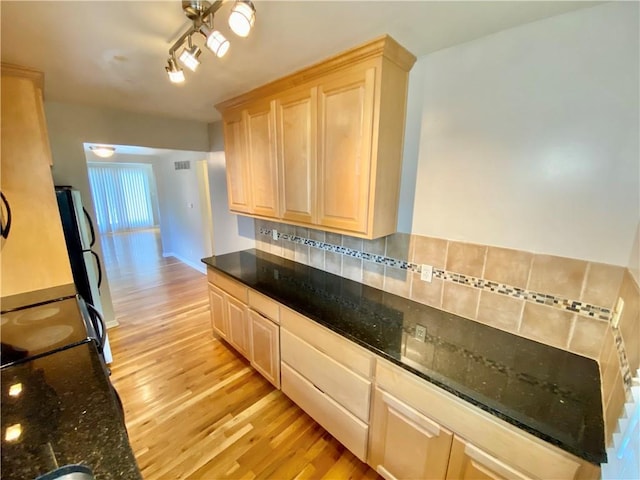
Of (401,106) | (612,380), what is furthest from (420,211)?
(612,380)

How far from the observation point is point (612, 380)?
953 mm

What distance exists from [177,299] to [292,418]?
261cm

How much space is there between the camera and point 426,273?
165 cm

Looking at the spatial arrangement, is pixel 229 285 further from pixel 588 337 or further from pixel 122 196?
pixel 122 196

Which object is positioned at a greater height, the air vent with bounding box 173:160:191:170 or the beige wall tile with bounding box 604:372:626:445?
the air vent with bounding box 173:160:191:170

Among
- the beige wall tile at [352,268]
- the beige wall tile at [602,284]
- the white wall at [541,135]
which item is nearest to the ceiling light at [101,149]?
the beige wall tile at [352,268]

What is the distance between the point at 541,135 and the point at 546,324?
0.88 meters

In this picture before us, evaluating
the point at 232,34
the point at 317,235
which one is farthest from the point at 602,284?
the point at 232,34

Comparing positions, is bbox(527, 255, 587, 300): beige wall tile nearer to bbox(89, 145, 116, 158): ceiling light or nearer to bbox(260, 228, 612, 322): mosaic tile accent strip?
bbox(260, 228, 612, 322): mosaic tile accent strip

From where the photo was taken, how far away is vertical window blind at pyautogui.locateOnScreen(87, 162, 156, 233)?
7949 mm

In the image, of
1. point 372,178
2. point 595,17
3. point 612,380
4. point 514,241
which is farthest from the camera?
point 372,178

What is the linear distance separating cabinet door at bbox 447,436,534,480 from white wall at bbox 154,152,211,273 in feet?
14.5

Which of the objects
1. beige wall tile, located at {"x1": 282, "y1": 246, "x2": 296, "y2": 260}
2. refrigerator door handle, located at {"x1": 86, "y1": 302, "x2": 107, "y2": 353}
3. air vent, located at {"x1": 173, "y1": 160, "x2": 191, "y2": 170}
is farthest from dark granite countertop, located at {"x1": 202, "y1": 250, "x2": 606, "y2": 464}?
air vent, located at {"x1": 173, "y1": 160, "x2": 191, "y2": 170}

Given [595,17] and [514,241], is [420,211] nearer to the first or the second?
[514,241]
